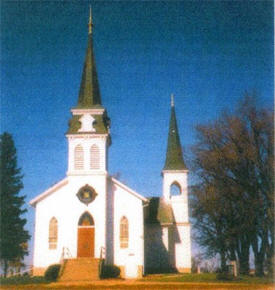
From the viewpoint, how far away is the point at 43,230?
110 ft

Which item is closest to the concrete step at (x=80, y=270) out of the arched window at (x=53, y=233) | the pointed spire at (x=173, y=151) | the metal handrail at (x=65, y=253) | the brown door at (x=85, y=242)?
the brown door at (x=85, y=242)

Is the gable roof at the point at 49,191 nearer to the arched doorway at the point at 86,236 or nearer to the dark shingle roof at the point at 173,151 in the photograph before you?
the arched doorway at the point at 86,236

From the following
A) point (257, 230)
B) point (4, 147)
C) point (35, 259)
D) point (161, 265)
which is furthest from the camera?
point (4, 147)

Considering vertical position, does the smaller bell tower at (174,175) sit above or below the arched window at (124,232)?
above

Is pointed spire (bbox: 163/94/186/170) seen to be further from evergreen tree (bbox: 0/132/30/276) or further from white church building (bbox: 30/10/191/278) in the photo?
evergreen tree (bbox: 0/132/30/276)

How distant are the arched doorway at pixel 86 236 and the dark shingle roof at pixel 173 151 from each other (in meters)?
13.3

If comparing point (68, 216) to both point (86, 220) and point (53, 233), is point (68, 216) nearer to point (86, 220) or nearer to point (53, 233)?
point (86, 220)

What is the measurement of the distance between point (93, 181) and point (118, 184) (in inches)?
82.8

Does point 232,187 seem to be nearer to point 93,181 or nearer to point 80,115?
point 93,181

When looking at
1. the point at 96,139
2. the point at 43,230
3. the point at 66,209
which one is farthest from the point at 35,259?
the point at 96,139

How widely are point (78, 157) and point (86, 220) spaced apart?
15.9 ft

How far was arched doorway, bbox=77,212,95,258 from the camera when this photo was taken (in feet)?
106

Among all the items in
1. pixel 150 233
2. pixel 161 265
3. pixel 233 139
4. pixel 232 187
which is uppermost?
pixel 233 139

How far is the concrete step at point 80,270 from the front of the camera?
94.3ft
